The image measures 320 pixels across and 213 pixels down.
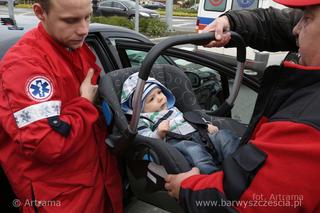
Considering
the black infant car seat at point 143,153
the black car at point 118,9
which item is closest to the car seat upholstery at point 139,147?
the black infant car seat at point 143,153

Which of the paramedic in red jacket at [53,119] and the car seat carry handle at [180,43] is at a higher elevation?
the car seat carry handle at [180,43]

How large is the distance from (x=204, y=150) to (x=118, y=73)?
2.36 feet

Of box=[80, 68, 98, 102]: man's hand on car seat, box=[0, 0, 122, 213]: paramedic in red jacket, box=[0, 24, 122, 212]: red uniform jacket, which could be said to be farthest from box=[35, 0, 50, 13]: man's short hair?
box=[80, 68, 98, 102]: man's hand on car seat

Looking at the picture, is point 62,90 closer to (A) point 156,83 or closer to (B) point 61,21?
(B) point 61,21

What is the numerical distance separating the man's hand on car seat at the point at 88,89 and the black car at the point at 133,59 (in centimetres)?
50

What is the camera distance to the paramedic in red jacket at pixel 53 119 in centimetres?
143

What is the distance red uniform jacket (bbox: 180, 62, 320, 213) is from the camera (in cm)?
102

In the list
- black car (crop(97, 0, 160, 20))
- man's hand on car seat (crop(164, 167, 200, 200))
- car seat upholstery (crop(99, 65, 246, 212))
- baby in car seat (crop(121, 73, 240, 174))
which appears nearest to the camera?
man's hand on car seat (crop(164, 167, 200, 200))

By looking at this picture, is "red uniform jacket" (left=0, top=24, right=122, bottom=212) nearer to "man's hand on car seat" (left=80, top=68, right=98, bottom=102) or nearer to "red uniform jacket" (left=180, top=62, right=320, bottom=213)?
"man's hand on car seat" (left=80, top=68, right=98, bottom=102)

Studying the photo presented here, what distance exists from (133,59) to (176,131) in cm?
115

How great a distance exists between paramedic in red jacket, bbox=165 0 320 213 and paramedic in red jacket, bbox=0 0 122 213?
1.95 feet

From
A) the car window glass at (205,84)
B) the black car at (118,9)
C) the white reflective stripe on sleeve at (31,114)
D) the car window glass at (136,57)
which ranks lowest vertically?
the black car at (118,9)

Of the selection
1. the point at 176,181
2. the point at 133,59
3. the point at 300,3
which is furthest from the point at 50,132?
the point at 133,59

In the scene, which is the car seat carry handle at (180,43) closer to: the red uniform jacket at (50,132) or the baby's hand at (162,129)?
the red uniform jacket at (50,132)
